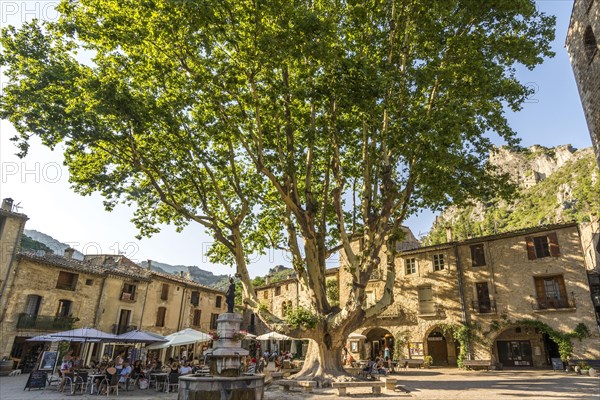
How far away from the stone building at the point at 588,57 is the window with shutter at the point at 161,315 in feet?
105

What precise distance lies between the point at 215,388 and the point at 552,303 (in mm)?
22800

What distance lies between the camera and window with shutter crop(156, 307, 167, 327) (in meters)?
31.9

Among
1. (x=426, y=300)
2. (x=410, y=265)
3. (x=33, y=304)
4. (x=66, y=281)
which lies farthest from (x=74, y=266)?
(x=426, y=300)

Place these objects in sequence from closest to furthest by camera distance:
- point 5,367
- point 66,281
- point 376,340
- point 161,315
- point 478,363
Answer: point 5,367, point 478,363, point 66,281, point 376,340, point 161,315

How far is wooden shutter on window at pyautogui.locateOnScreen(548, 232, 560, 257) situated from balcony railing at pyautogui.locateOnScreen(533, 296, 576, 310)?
9.10 feet

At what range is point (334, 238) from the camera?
2086 cm

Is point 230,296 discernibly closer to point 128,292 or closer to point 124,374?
point 124,374

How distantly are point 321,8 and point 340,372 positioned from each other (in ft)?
47.4

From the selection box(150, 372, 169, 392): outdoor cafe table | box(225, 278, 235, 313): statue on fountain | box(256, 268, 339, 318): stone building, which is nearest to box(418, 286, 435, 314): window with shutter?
box(256, 268, 339, 318): stone building

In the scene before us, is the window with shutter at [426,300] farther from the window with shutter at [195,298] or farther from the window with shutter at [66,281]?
the window with shutter at [66,281]

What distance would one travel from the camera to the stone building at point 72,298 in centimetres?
2264

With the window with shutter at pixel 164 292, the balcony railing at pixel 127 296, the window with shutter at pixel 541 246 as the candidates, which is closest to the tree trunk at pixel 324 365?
the window with shutter at pixel 541 246

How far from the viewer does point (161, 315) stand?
32.3 meters

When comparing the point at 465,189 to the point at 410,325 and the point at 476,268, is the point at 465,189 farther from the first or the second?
the point at 410,325
